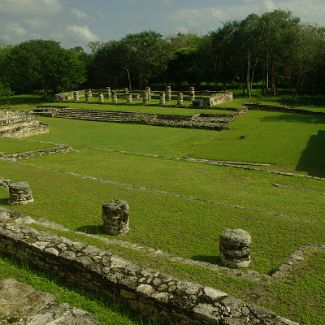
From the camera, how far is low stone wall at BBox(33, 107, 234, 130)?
33069 mm

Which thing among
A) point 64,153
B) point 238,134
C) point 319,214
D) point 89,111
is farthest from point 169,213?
point 89,111

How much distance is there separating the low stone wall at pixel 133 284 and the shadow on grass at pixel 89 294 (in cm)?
7

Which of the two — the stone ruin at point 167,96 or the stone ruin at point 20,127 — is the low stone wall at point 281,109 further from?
the stone ruin at point 20,127

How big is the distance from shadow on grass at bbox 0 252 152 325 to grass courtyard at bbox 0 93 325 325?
0.16 ft

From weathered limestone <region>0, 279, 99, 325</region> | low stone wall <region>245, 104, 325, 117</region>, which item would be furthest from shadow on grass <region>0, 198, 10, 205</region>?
low stone wall <region>245, 104, 325, 117</region>

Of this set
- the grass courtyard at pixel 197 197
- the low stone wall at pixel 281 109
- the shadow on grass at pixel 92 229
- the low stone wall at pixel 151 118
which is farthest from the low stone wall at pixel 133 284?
the low stone wall at pixel 281 109

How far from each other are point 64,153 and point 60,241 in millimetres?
16834

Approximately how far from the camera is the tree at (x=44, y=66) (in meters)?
53.2

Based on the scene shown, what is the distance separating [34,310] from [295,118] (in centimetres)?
3270

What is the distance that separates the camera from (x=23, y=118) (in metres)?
32.6

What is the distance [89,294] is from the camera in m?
6.16

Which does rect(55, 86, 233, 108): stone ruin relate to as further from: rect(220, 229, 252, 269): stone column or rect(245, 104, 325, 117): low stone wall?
rect(220, 229, 252, 269): stone column

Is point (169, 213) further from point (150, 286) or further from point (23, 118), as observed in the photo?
point (23, 118)

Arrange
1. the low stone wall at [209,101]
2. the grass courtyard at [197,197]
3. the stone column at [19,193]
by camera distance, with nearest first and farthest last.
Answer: the grass courtyard at [197,197] → the stone column at [19,193] → the low stone wall at [209,101]
